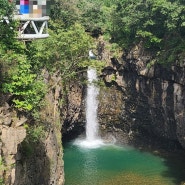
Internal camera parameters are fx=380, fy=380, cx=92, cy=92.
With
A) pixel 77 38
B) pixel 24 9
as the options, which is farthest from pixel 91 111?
pixel 24 9

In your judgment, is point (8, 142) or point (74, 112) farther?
point (74, 112)

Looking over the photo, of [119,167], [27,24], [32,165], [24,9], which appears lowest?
[119,167]

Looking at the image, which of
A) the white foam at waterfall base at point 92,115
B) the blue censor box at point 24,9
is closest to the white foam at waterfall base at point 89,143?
the white foam at waterfall base at point 92,115

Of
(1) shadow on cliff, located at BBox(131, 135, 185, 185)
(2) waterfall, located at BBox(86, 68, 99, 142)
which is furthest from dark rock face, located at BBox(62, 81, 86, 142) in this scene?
(1) shadow on cliff, located at BBox(131, 135, 185, 185)

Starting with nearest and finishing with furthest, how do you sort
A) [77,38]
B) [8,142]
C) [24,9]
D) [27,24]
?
[8,142] < [24,9] < [27,24] < [77,38]

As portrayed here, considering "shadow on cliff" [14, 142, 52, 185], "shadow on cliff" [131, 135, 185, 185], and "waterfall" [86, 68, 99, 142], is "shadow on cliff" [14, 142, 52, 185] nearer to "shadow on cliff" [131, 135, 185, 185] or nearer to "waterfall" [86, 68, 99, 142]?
"shadow on cliff" [131, 135, 185, 185]

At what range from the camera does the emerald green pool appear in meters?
27.4

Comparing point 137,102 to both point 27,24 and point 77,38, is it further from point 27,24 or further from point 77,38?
point 27,24

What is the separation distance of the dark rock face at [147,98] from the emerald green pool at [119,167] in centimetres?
231

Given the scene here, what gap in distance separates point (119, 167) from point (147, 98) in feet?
22.9

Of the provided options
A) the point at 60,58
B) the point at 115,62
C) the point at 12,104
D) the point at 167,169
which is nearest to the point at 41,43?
the point at 60,58

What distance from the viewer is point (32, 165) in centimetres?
1711

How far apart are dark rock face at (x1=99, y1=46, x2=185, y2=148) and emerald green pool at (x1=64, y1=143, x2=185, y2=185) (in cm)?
231

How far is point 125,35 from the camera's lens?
3403 centimetres
